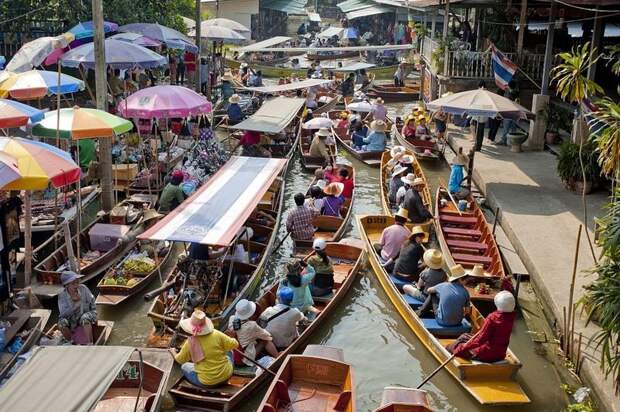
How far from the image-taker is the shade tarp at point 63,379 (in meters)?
5.42

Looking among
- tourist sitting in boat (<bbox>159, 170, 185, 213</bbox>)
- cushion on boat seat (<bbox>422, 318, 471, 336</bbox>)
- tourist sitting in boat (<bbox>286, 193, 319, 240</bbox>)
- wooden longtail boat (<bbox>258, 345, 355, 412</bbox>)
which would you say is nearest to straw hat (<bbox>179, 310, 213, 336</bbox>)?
wooden longtail boat (<bbox>258, 345, 355, 412</bbox>)

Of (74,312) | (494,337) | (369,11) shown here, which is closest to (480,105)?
(494,337)

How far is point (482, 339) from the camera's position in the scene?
852 centimetres

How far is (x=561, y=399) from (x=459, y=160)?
7.55 meters

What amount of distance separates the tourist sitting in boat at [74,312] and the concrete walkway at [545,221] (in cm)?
656

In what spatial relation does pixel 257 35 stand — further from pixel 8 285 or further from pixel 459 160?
pixel 8 285

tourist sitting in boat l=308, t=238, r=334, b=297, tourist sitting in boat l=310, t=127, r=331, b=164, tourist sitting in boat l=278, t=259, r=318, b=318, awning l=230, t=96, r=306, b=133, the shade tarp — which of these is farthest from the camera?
tourist sitting in boat l=310, t=127, r=331, b=164

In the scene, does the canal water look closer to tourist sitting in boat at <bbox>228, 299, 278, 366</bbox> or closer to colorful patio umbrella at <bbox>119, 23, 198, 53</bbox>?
tourist sitting in boat at <bbox>228, 299, 278, 366</bbox>

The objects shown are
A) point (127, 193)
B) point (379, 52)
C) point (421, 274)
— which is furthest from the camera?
point (379, 52)

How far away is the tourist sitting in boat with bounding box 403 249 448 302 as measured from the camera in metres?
9.92

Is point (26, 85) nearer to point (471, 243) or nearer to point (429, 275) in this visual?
point (429, 275)

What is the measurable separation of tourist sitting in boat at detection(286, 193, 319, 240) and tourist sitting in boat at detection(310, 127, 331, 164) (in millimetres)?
5956

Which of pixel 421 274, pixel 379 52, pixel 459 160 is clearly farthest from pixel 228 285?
pixel 379 52

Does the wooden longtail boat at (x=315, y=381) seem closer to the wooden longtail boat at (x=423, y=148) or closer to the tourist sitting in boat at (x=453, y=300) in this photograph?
the tourist sitting in boat at (x=453, y=300)
